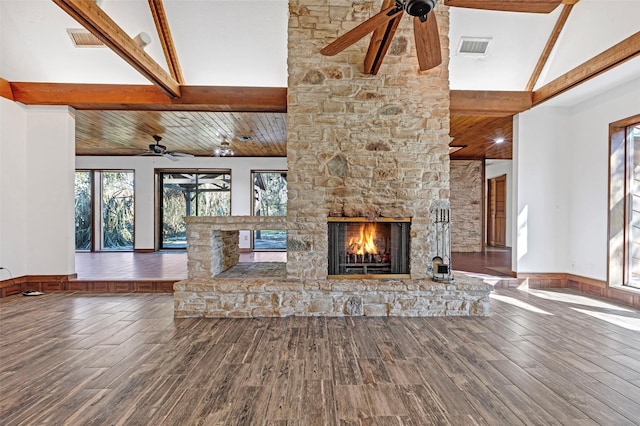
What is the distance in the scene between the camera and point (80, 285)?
4.64 metres

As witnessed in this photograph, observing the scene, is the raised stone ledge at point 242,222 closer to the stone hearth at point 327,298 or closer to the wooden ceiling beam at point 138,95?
the stone hearth at point 327,298

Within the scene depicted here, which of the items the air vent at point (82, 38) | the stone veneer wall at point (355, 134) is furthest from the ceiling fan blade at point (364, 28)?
the air vent at point (82, 38)

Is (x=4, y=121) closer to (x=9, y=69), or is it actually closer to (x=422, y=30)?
(x=9, y=69)

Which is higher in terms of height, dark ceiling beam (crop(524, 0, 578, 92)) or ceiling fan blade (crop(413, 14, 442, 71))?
dark ceiling beam (crop(524, 0, 578, 92))

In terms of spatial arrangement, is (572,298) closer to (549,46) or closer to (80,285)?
(549,46)

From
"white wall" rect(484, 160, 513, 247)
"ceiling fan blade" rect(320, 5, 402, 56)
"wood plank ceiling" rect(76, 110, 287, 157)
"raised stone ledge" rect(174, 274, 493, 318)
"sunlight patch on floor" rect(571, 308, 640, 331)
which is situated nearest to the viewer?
"ceiling fan blade" rect(320, 5, 402, 56)

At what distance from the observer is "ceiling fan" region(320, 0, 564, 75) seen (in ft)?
→ 7.34

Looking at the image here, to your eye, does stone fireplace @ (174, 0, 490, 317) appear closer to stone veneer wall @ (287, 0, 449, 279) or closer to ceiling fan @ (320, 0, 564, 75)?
stone veneer wall @ (287, 0, 449, 279)

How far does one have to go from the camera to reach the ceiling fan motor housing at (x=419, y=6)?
213 centimetres

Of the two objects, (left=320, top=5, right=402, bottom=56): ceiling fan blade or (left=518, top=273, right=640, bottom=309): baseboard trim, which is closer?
(left=320, top=5, right=402, bottom=56): ceiling fan blade

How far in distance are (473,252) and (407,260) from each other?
5.29m

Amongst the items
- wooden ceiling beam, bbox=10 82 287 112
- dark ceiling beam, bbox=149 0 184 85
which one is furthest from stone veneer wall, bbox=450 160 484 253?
dark ceiling beam, bbox=149 0 184 85

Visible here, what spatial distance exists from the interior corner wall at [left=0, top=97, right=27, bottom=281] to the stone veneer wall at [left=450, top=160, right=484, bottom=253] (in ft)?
28.7

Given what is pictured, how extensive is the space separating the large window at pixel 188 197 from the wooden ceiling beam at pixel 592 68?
7583mm
